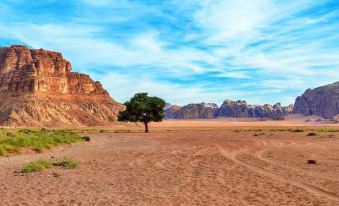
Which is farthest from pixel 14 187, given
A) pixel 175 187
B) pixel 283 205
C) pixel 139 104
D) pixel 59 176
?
pixel 139 104

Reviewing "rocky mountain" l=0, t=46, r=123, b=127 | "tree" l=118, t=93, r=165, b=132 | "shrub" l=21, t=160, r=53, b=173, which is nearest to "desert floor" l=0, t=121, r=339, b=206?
"shrub" l=21, t=160, r=53, b=173

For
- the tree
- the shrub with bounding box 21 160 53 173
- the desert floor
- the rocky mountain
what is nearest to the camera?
the desert floor

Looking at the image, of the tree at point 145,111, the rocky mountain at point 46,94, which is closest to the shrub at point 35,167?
the tree at point 145,111

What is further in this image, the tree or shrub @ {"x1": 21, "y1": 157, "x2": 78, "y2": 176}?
the tree

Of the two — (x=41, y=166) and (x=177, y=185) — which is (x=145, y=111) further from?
(x=177, y=185)

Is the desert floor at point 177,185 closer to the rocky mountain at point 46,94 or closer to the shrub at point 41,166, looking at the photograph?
the shrub at point 41,166

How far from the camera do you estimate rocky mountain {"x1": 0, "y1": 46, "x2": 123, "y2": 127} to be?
149750mm

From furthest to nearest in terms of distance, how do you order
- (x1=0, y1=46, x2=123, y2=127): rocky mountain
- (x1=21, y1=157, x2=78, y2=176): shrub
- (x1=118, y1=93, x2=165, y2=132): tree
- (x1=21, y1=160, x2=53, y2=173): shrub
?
(x1=0, y1=46, x2=123, y2=127): rocky mountain → (x1=118, y1=93, x2=165, y2=132): tree → (x1=21, y1=157, x2=78, y2=176): shrub → (x1=21, y1=160, x2=53, y2=173): shrub

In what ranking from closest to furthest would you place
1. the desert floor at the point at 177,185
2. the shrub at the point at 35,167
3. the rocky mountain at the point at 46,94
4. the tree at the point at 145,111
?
the desert floor at the point at 177,185, the shrub at the point at 35,167, the tree at the point at 145,111, the rocky mountain at the point at 46,94

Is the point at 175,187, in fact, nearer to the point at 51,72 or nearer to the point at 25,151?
the point at 25,151

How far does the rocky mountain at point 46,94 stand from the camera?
14975 cm

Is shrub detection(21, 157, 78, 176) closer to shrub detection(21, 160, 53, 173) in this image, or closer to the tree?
shrub detection(21, 160, 53, 173)

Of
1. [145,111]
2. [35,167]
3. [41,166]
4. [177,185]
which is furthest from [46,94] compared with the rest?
[177,185]

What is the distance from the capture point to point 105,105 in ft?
620
